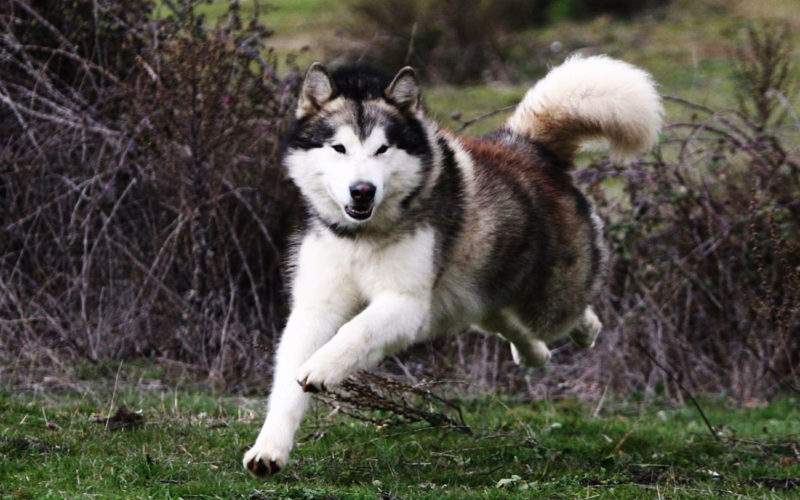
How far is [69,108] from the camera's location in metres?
8.21

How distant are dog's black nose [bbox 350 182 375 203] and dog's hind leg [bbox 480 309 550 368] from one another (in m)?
1.47

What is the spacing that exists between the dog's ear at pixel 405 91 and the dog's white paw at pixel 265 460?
5.45 feet

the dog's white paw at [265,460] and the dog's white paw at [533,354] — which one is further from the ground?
the dog's white paw at [265,460]

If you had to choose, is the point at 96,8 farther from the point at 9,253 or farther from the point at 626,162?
the point at 626,162

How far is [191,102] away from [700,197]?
3.82 m

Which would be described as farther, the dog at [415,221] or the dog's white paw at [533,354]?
the dog's white paw at [533,354]

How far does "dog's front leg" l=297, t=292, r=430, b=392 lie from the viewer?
4.49 m

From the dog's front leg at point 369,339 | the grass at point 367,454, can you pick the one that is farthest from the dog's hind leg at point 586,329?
the dog's front leg at point 369,339

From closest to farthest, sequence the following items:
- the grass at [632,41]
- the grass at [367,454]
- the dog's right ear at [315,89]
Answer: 1. the grass at [367,454]
2. the dog's right ear at [315,89]
3. the grass at [632,41]

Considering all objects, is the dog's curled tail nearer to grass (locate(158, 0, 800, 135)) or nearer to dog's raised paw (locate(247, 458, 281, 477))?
A: dog's raised paw (locate(247, 458, 281, 477))

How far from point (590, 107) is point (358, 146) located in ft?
5.47

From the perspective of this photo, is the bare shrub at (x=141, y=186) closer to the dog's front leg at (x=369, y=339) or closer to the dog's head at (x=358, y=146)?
the dog's head at (x=358, y=146)

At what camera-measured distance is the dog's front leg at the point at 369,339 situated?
449 centimetres

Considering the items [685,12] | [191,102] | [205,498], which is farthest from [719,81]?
[205,498]
